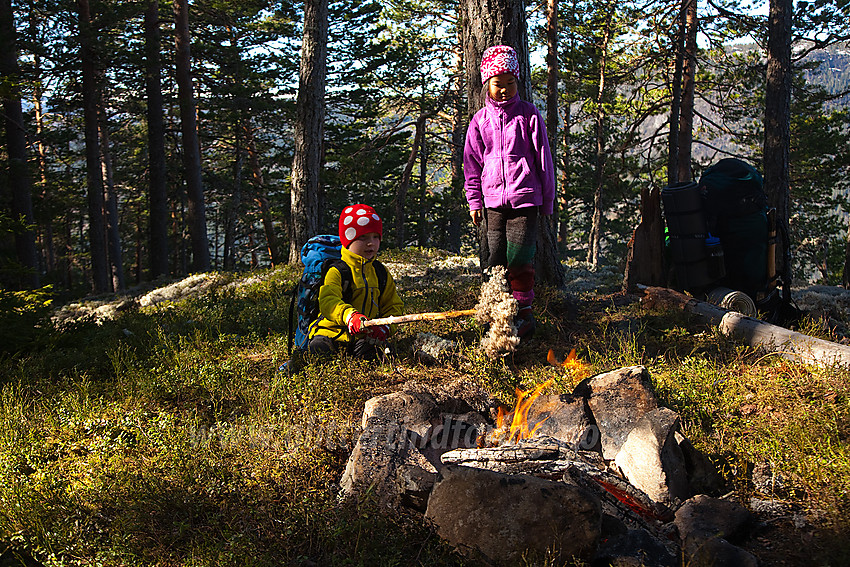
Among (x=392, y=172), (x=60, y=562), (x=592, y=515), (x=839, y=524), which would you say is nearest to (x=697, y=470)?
(x=839, y=524)

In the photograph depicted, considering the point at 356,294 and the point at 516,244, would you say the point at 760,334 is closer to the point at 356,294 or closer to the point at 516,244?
the point at 516,244

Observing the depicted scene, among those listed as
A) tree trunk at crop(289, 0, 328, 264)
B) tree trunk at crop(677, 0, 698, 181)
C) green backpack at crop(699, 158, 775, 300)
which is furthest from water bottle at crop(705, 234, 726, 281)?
tree trunk at crop(677, 0, 698, 181)

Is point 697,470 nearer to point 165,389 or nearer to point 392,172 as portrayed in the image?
point 165,389

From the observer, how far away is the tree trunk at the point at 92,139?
16.6m

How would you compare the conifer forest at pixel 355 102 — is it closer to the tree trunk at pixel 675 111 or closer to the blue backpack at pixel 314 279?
the tree trunk at pixel 675 111

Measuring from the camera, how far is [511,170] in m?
5.08

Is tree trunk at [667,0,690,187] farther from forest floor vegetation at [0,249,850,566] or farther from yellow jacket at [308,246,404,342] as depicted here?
yellow jacket at [308,246,404,342]

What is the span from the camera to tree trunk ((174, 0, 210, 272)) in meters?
16.6

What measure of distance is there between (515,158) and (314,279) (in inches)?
85.4

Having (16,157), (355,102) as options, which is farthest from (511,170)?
(355,102)

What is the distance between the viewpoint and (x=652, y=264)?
7320 mm

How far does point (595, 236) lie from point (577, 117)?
6083mm

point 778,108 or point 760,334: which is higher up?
point 778,108

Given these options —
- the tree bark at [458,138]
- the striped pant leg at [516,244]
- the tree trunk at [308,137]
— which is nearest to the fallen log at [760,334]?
the striped pant leg at [516,244]
